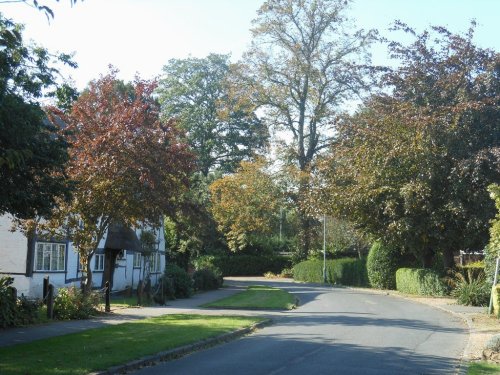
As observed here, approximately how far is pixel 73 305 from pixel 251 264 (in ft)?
153

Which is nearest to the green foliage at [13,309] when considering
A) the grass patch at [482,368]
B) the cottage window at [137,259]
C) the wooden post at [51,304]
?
the wooden post at [51,304]

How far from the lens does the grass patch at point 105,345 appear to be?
11758 millimetres

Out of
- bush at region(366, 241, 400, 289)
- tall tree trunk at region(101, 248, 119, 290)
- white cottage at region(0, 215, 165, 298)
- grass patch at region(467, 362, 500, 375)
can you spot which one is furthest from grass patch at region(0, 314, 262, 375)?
bush at region(366, 241, 400, 289)

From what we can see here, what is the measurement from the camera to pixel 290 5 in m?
54.3

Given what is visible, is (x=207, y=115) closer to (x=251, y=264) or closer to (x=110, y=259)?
(x=251, y=264)

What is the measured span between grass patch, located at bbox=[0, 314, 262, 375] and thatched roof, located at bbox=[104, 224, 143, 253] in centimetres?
1381

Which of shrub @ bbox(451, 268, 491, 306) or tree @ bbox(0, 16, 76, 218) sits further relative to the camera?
shrub @ bbox(451, 268, 491, 306)

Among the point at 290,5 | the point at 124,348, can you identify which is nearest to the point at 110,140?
the point at 124,348

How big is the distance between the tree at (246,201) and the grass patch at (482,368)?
46444 millimetres

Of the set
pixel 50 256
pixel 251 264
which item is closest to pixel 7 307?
pixel 50 256

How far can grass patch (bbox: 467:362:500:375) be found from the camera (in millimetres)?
11883

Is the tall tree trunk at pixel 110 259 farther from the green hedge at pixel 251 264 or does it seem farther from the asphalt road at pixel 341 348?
the green hedge at pixel 251 264

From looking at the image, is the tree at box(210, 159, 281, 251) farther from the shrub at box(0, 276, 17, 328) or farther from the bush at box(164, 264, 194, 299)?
the shrub at box(0, 276, 17, 328)

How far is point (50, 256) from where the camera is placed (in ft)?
95.3
